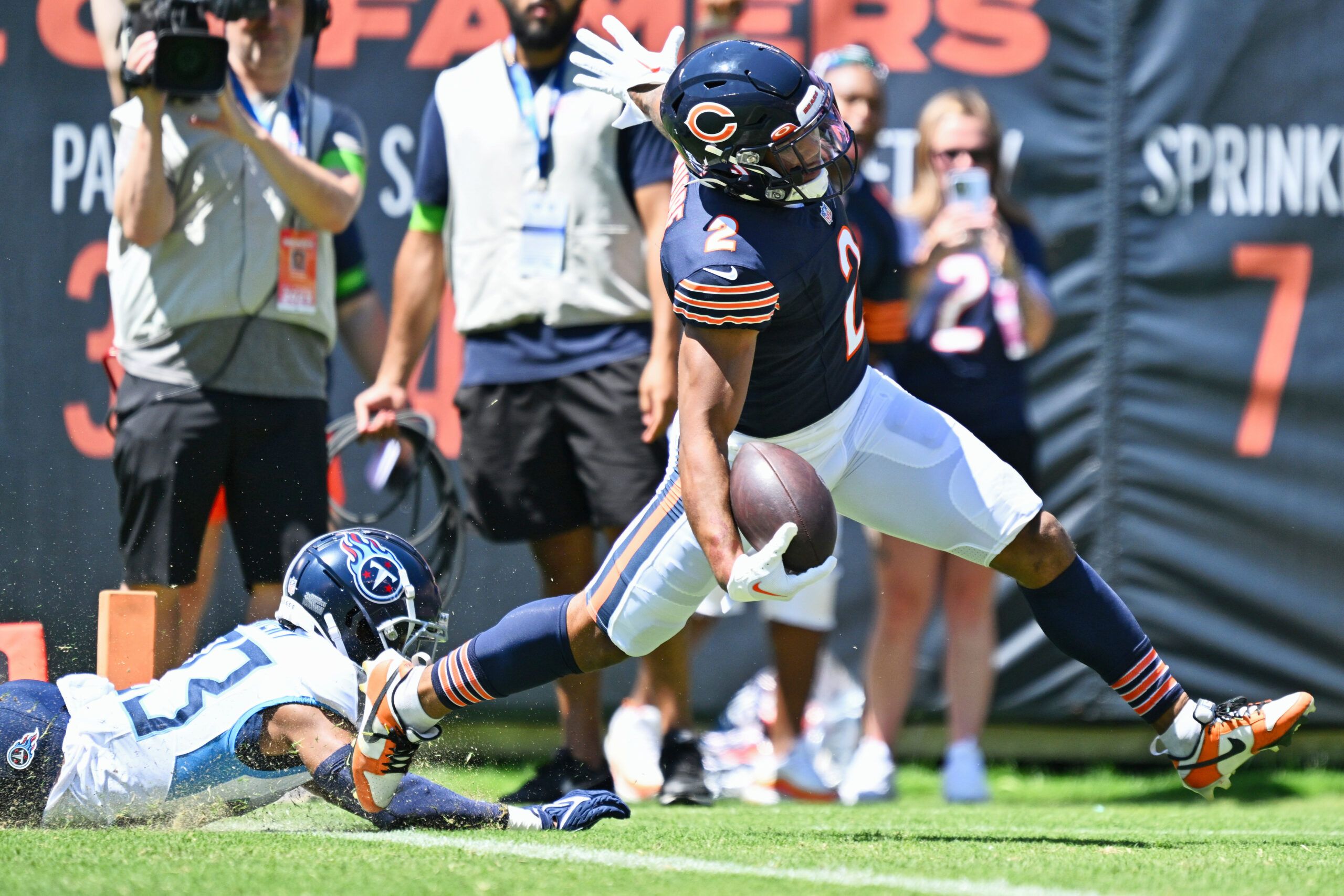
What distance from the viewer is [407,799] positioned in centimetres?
347

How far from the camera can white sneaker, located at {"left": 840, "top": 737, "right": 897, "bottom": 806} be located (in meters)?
5.12

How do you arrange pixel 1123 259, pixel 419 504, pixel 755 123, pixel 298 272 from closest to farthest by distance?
pixel 755 123
pixel 298 272
pixel 419 504
pixel 1123 259

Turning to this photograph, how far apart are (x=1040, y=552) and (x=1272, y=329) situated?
283 cm

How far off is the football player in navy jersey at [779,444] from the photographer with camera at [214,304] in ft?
3.75

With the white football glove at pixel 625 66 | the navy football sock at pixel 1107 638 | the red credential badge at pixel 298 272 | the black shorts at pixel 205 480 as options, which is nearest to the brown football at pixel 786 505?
the navy football sock at pixel 1107 638

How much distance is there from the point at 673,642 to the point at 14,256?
9.26ft

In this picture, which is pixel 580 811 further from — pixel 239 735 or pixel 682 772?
pixel 682 772

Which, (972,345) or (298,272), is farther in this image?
(972,345)

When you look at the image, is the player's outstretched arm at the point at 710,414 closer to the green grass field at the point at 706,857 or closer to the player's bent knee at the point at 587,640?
the player's bent knee at the point at 587,640

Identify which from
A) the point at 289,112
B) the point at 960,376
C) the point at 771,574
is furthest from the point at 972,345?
the point at 771,574

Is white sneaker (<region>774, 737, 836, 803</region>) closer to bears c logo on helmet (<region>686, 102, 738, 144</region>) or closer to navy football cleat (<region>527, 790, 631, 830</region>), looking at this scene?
navy football cleat (<region>527, 790, 631, 830</region>)

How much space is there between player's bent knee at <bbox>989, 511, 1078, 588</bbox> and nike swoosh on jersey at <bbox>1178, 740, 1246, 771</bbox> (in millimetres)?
506

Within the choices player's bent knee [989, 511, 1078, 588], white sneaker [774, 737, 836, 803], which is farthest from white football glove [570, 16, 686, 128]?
white sneaker [774, 737, 836, 803]

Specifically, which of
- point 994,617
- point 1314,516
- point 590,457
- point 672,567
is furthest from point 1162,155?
point 672,567
